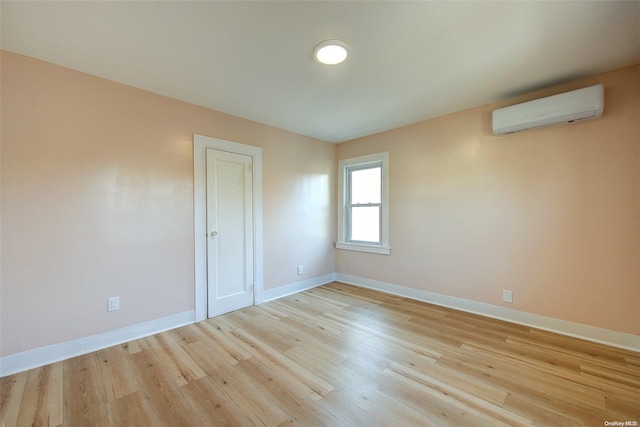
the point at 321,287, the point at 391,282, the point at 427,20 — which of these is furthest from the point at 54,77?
the point at 391,282

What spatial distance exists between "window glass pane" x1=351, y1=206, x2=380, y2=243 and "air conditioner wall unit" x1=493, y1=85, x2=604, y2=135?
6.33 feet

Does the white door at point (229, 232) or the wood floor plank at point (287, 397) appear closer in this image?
the wood floor plank at point (287, 397)

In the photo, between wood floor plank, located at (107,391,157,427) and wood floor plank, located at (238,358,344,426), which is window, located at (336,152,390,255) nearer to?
wood floor plank, located at (238,358,344,426)

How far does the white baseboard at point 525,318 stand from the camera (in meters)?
2.22

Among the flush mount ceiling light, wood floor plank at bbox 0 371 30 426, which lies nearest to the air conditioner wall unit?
the flush mount ceiling light

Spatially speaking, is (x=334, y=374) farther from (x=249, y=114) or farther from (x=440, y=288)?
(x=249, y=114)

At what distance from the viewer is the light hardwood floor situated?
153 centimetres

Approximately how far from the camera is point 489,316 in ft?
9.50

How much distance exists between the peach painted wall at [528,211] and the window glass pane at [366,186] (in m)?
0.33

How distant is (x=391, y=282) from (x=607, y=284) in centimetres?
219

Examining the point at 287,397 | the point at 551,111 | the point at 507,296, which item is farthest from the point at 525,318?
the point at 287,397

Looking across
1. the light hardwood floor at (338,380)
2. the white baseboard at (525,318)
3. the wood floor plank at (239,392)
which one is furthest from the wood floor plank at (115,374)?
the white baseboard at (525,318)

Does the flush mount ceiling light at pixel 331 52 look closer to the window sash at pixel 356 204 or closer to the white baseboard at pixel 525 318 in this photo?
the window sash at pixel 356 204

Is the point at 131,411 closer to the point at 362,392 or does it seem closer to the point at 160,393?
the point at 160,393
